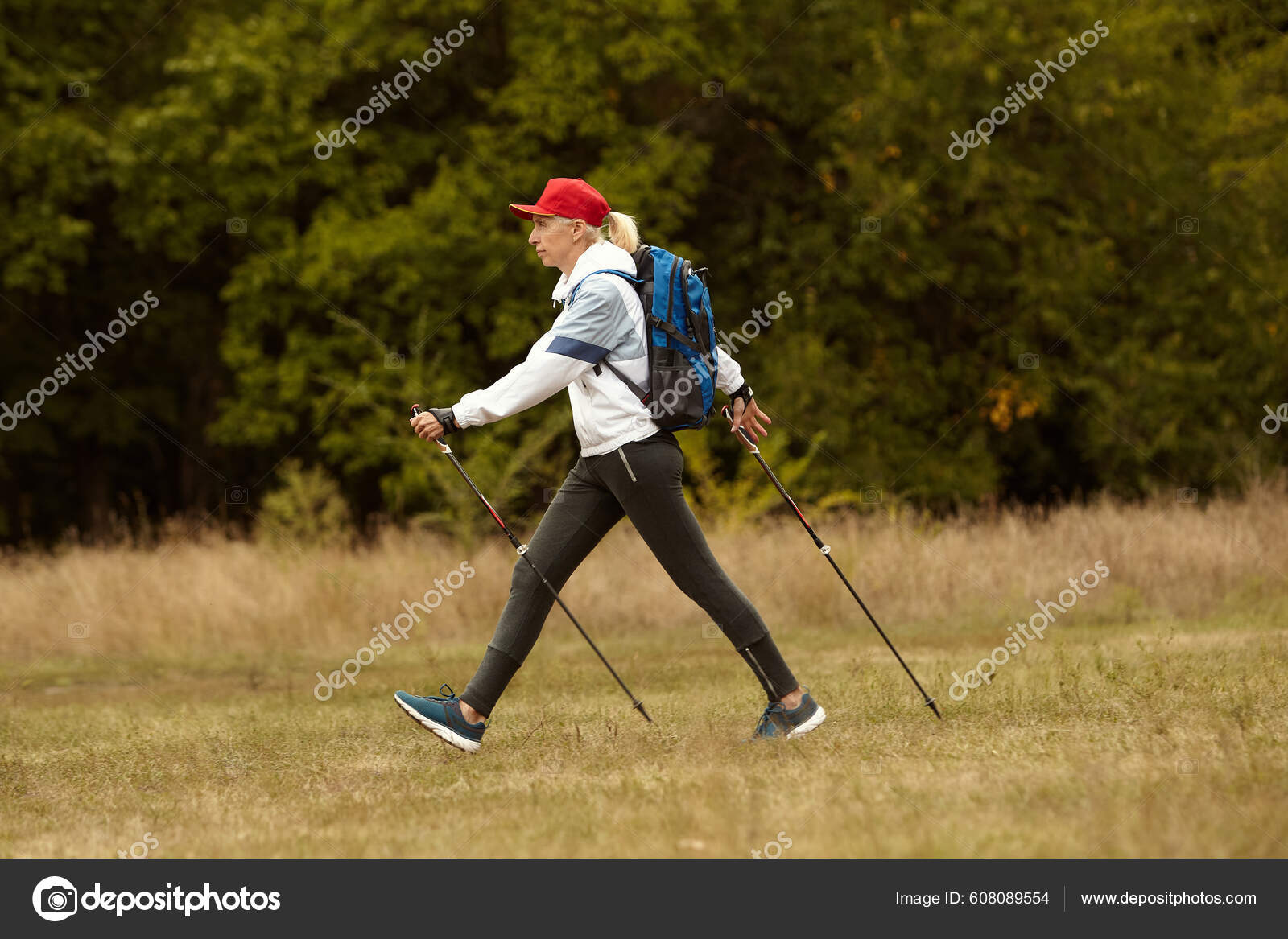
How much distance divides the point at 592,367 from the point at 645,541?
0.78 metres

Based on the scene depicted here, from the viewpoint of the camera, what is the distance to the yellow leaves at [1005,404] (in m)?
24.8

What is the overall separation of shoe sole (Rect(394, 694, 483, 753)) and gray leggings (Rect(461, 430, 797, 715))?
15cm

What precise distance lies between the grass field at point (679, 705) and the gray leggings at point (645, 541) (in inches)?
15.0

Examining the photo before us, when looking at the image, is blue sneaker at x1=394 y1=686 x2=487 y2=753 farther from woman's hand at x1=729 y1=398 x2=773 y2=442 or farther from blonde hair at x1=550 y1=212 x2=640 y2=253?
blonde hair at x1=550 y1=212 x2=640 y2=253

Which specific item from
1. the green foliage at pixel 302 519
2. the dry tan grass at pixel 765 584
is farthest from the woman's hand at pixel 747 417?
the green foliage at pixel 302 519

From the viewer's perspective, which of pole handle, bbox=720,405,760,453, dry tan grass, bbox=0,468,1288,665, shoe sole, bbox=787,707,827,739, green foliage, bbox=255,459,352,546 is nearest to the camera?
shoe sole, bbox=787,707,827,739

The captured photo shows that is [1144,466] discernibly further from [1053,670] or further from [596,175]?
[1053,670]

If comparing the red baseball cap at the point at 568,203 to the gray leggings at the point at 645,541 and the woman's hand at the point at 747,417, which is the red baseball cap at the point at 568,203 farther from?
the woman's hand at the point at 747,417

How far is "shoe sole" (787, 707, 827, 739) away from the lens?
6195 millimetres

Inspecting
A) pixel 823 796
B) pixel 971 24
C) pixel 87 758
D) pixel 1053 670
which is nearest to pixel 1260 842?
pixel 823 796

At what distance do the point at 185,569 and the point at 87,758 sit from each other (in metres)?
7.78
